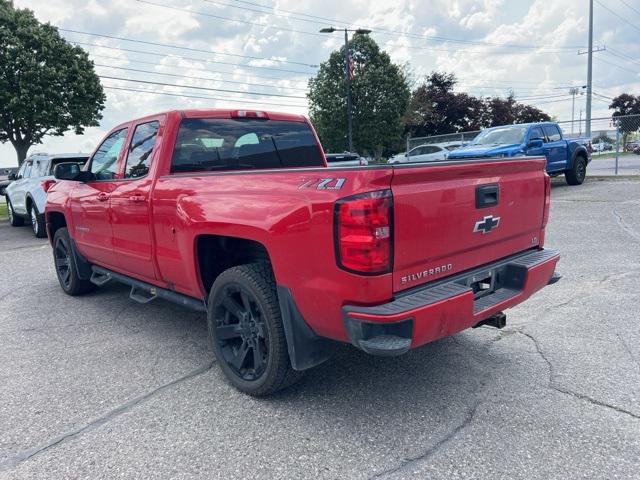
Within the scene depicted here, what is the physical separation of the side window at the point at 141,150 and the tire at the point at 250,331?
144cm

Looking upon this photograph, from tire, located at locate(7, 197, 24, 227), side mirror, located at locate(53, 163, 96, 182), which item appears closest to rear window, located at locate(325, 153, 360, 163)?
side mirror, located at locate(53, 163, 96, 182)

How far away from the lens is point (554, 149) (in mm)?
14562

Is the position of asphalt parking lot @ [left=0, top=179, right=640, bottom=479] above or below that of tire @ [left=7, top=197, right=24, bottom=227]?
below

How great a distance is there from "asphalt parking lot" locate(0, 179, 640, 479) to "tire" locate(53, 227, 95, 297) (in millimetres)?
851

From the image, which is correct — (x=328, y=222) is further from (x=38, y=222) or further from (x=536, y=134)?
(x=536, y=134)

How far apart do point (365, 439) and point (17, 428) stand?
6.82 feet

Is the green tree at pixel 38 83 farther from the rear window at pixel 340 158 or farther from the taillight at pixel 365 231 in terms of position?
the taillight at pixel 365 231

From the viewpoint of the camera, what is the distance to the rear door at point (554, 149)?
1441 cm

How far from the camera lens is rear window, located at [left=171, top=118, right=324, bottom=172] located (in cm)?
408

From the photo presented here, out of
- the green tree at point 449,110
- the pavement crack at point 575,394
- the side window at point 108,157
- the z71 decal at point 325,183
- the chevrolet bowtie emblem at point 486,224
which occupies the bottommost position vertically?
the pavement crack at point 575,394

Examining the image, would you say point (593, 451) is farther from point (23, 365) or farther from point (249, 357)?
point (23, 365)

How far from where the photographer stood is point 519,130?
13.9 m

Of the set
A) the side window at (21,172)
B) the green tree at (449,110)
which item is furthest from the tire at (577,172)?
the green tree at (449,110)

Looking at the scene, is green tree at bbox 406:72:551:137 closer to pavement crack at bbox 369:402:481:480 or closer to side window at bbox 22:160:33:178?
side window at bbox 22:160:33:178
